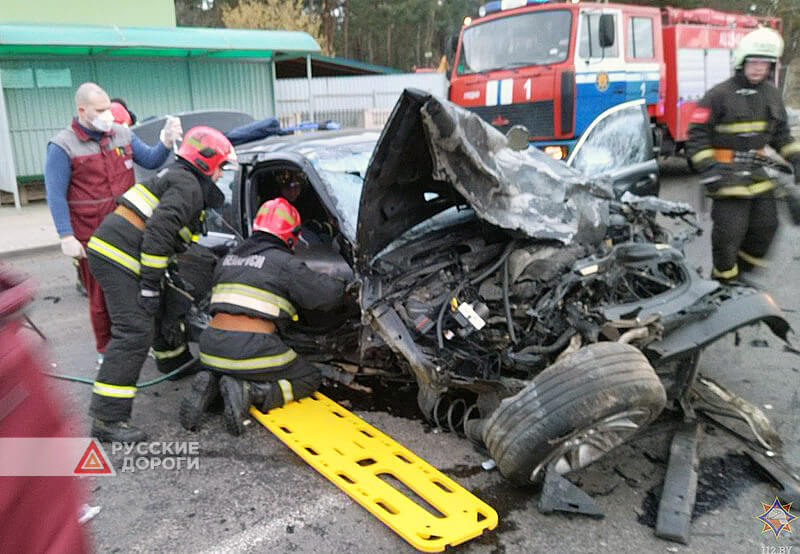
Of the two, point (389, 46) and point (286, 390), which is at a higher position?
point (389, 46)

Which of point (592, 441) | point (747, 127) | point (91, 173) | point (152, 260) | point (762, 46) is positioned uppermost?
point (762, 46)

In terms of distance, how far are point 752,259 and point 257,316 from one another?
3.31 m

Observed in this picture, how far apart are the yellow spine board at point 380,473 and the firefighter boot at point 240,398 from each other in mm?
85

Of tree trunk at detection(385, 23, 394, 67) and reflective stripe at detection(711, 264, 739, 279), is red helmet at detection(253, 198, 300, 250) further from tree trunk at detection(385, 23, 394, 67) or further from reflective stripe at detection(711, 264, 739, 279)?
tree trunk at detection(385, 23, 394, 67)

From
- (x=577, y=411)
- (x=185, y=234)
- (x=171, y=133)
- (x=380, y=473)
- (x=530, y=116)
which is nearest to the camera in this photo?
(x=577, y=411)

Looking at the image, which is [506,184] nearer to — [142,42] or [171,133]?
[171,133]

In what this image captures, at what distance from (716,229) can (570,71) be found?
5063 millimetres

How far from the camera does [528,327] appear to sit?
3.12m

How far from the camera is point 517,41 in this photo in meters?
9.42

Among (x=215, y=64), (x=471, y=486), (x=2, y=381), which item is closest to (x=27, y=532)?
(x=2, y=381)

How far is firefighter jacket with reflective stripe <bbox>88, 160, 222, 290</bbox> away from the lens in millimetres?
3562

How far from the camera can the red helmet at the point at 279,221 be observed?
3.74 meters

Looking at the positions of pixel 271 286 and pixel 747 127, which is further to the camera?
pixel 747 127

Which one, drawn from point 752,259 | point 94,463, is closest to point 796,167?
point 752,259
